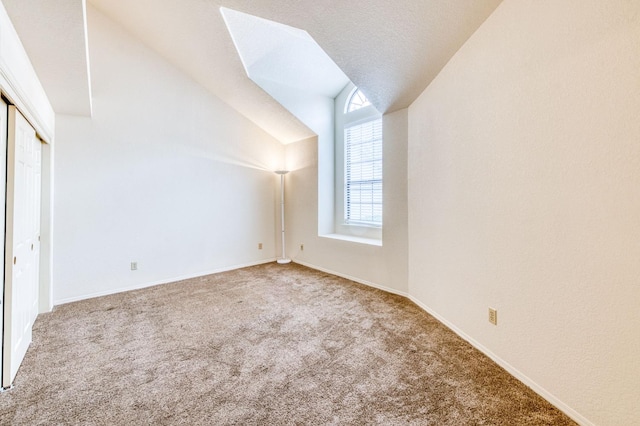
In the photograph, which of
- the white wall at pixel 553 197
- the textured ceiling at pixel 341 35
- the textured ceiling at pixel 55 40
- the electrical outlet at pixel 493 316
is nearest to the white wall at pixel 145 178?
the textured ceiling at pixel 341 35

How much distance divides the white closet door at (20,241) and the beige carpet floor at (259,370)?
0.60ft

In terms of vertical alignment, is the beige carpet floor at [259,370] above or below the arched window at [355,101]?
below

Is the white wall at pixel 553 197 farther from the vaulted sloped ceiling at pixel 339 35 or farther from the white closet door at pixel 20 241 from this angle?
the white closet door at pixel 20 241

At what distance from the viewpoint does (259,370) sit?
2004 millimetres

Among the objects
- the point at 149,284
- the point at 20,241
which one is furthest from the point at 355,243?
the point at 20,241

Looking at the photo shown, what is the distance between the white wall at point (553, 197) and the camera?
127 centimetres

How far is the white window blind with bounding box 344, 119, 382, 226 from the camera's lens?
168 inches

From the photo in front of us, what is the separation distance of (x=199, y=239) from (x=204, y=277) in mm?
602

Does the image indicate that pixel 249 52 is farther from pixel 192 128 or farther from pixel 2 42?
pixel 2 42

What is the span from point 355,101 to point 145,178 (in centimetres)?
339

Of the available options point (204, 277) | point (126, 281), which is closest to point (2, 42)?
point (126, 281)

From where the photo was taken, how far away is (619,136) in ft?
4.18

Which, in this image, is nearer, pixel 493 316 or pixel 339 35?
pixel 493 316

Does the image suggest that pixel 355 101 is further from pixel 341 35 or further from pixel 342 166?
pixel 341 35
